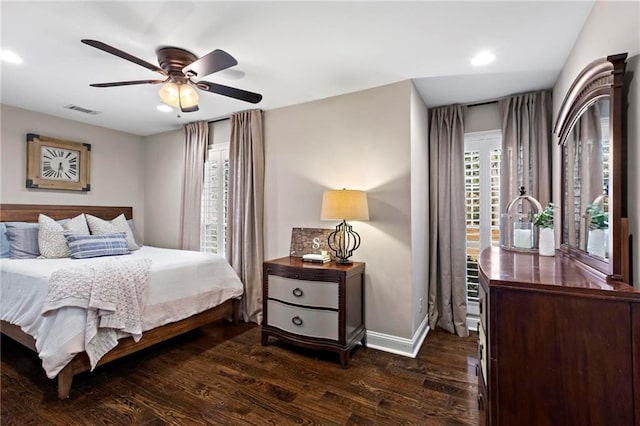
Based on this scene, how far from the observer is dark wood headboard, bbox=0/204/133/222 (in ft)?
11.6

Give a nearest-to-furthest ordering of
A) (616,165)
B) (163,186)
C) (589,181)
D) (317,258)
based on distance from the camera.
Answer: (616,165) < (589,181) < (317,258) < (163,186)

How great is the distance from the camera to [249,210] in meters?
3.57

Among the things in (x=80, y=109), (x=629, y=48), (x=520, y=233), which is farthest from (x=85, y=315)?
(x=629, y=48)

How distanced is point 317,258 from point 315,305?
45 cm

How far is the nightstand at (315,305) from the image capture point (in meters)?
2.57

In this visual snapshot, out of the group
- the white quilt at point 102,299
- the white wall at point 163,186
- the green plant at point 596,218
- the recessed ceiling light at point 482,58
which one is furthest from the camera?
the white wall at point 163,186

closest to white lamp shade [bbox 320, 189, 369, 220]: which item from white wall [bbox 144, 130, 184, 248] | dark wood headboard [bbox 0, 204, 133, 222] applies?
white wall [bbox 144, 130, 184, 248]

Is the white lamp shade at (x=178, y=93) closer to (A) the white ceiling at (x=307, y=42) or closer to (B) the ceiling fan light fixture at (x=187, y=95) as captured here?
(B) the ceiling fan light fixture at (x=187, y=95)

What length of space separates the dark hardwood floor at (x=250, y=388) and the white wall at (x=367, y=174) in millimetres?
487

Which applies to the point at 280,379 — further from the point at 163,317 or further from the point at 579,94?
the point at 579,94

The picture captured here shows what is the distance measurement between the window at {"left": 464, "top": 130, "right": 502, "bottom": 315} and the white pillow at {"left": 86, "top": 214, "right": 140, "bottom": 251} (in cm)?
411

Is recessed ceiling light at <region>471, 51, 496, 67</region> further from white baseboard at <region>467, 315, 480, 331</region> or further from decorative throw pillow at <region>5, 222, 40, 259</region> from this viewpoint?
decorative throw pillow at <region>5, 222, 40, 259</region>

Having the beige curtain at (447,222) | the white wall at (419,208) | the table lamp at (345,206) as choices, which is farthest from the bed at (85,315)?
the beige curtain at (447,222)

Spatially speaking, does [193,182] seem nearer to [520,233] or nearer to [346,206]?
[346,206]
